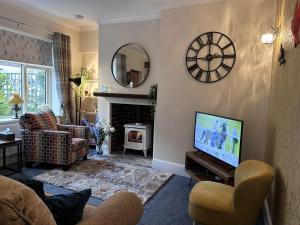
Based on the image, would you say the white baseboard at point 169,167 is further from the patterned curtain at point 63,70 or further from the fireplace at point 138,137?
the patterned curtain at point 63,70

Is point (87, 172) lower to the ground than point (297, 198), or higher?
lower

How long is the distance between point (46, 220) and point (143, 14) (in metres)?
3.92

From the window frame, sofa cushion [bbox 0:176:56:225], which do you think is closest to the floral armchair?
the window frame

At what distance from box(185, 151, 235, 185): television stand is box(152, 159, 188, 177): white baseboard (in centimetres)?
45

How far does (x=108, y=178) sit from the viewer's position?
3387mm

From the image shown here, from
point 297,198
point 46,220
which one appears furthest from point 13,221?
point 297,198

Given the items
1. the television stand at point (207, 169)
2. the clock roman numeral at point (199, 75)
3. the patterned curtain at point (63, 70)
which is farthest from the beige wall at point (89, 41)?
the television stand at point (207, 169)

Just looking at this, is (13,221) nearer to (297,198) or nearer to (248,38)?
(297,198)

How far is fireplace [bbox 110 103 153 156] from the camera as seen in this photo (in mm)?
4605

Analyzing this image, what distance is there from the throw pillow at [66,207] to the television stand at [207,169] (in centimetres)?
171

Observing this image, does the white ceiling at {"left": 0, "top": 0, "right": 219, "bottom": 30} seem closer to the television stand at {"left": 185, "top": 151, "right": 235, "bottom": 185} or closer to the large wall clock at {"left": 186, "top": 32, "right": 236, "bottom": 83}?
the large wall clock at {"left": 186, "top": 32, "right": 236, "bottom": 83}

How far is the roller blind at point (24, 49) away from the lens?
385cm

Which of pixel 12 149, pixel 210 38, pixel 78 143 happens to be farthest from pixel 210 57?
pixel 12 149

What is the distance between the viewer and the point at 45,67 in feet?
15.7
